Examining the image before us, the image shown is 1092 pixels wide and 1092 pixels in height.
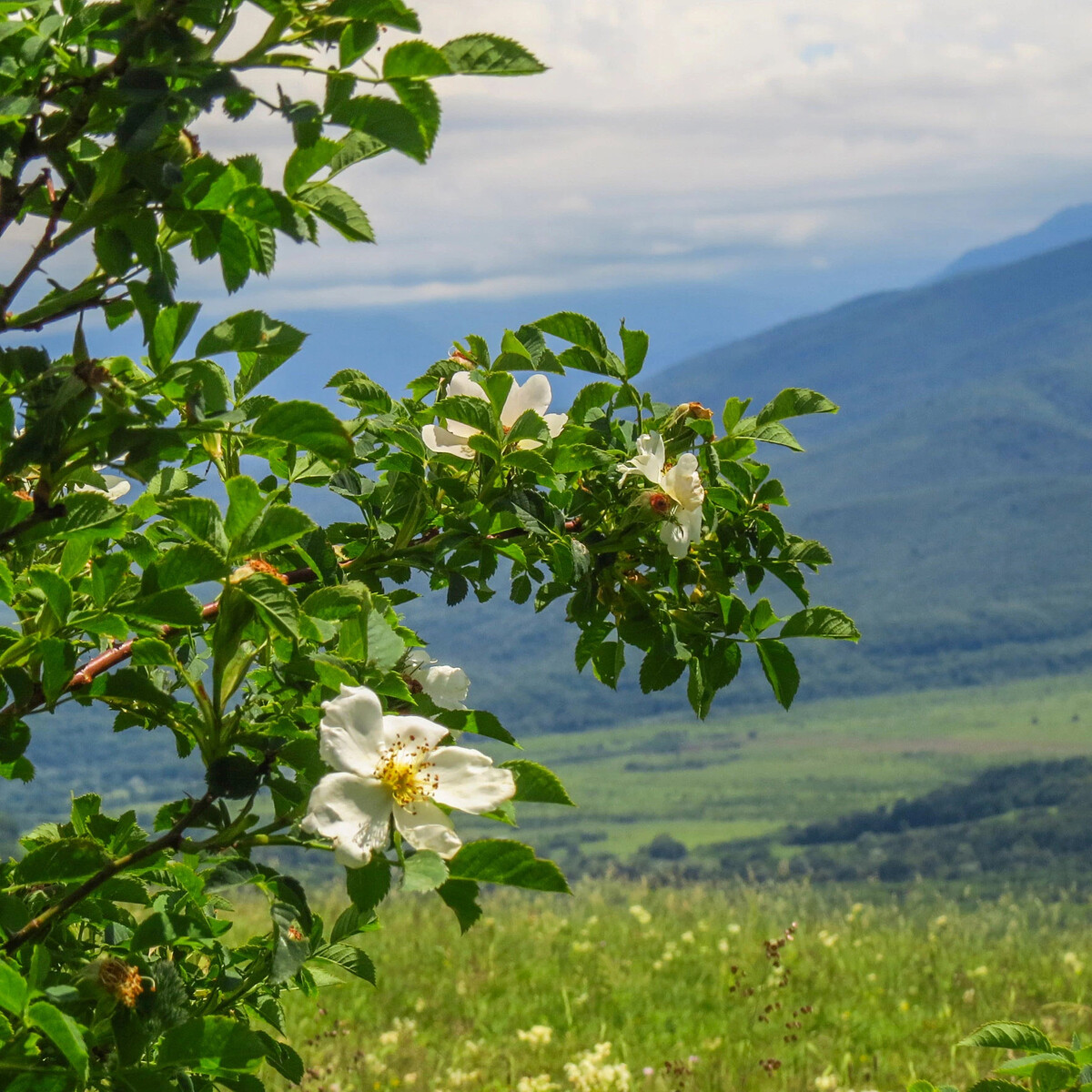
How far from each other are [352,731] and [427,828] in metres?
0.15

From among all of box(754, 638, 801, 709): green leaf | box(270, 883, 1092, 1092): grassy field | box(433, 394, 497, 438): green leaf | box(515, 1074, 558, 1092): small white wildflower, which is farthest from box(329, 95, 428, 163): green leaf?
box(515, 1074, 558, 1092): small white wildflower

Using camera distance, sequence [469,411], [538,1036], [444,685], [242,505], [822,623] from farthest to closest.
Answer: [538,1036]
[822,623]
[444,685]
[469,411]
[242,505]

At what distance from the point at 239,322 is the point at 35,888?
123cm

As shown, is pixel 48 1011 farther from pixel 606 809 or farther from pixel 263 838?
pixel 606 809

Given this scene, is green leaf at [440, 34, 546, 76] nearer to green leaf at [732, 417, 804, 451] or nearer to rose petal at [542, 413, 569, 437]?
rose petal at [542, 413, 569, 437]

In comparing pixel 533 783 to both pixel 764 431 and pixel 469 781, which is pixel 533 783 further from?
pixel 764 431

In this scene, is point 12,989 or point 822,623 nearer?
point 12,989

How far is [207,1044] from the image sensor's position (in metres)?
1.59

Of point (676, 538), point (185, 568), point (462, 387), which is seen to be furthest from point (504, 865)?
point (462, 387)

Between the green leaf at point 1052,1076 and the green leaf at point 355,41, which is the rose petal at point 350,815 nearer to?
the green leaf at point 355,41

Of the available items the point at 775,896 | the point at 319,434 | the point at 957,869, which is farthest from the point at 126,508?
the point at 957,869

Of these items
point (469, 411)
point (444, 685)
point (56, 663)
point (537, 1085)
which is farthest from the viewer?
point (537, 1085)

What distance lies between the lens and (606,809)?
521ft

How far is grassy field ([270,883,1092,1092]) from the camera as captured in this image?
6051mm
